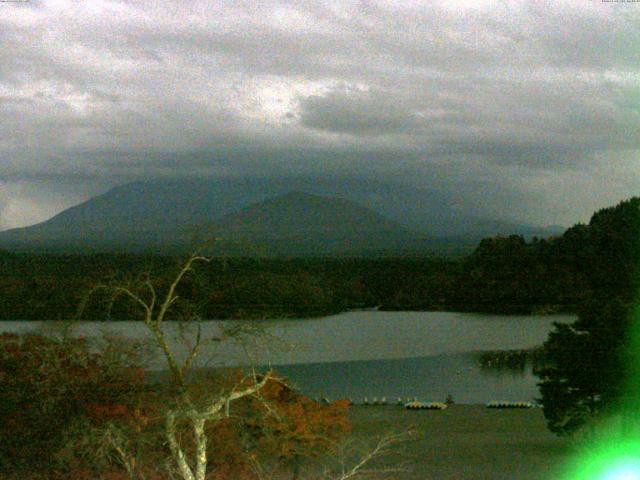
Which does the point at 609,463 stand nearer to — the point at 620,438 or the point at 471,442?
the point at 620,438

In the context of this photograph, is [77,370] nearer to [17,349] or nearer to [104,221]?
[17,349]

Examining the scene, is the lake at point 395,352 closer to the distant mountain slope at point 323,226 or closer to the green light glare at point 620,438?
the green light glare at point 620,438

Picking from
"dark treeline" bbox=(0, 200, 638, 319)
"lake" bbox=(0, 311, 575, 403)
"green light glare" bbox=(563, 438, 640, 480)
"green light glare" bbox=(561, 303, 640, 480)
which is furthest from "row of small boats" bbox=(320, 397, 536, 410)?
"dark treeline" bbox=(0, 200, 638, 319)

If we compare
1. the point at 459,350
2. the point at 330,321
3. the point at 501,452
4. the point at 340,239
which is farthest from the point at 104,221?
the point at 501,452

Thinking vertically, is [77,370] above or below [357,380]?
above

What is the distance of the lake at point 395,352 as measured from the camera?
29.0 metres

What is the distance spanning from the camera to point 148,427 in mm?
9578

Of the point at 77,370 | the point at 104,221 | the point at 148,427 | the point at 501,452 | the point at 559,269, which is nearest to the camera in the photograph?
→ the point at 148,427

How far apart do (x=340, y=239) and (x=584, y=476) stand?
131 metres

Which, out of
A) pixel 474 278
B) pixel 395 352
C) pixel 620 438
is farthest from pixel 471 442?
pixel 474 278

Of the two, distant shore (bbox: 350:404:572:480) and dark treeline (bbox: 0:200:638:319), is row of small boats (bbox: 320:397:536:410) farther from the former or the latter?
dark treeline (bbox: 0:200:638:319)

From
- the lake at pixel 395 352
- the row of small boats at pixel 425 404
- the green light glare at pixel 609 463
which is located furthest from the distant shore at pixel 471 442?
the lake at pixel 395 352

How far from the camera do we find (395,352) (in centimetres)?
4316

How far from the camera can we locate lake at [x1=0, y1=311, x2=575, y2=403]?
29031mm
